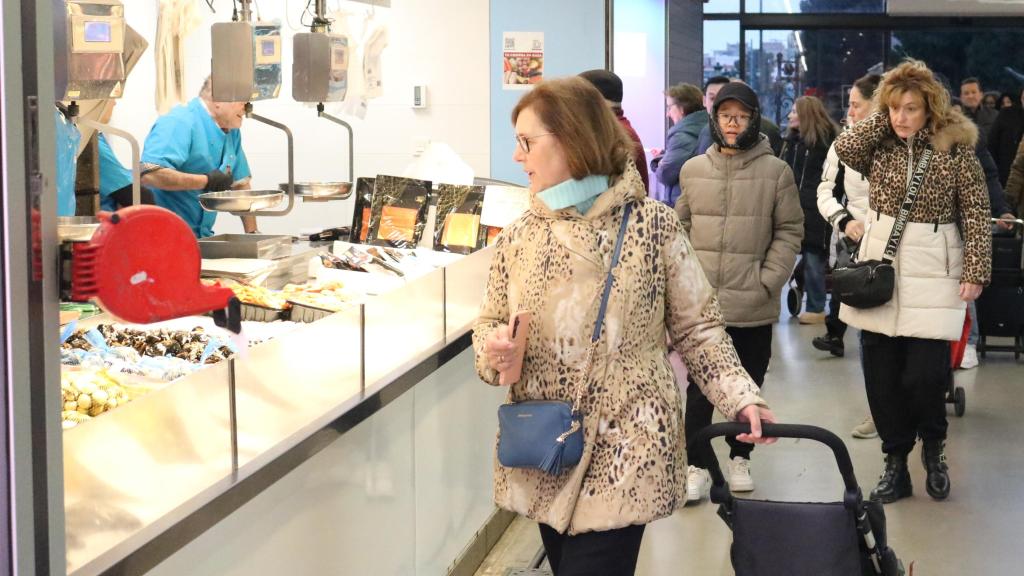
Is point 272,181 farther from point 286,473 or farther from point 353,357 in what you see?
point 286,473

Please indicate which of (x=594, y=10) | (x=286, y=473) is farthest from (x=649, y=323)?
(x=594, y=10)

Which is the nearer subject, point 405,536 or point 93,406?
point 93,406

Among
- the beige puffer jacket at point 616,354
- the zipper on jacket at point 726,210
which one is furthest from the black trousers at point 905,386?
the beige puffer jacket at point 616,354

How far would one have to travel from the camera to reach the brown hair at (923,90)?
4.96 meters

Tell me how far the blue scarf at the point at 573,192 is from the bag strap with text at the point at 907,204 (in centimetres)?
258

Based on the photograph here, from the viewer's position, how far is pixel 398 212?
5.18m

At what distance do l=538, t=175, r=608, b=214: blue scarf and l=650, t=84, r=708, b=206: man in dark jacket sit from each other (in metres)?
5.30

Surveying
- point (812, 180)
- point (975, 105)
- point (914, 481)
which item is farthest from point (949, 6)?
point (914, 481)

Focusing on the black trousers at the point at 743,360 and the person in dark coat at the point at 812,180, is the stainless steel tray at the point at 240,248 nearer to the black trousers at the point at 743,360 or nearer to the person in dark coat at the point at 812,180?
the black trousers at the point at 743,360

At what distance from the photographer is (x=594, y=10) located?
7.61 metres

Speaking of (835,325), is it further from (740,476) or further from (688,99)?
(740,476)

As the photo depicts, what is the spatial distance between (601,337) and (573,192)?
0.33 metres

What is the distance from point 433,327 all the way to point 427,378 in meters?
0.24

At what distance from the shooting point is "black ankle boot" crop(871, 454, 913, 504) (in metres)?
5.34
